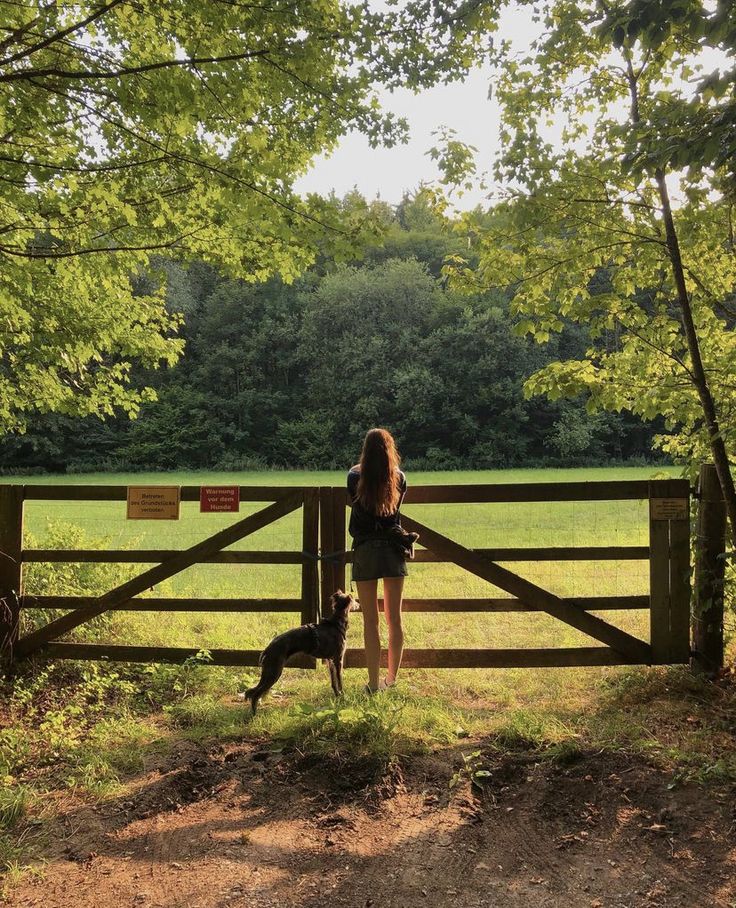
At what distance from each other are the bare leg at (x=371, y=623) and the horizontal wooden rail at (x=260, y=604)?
0.50 meters

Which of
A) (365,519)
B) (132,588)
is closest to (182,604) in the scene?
(132,588)

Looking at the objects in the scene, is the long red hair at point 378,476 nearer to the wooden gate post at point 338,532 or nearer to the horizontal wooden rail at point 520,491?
the horizontal wooden rail at point 520,491

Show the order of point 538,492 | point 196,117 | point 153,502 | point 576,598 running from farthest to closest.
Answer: point 153,502, point 538,492, point 576,598, point 196,117

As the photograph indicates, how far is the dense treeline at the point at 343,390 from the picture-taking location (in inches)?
2009

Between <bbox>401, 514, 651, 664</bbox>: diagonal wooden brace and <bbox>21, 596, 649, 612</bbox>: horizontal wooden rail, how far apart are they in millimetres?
81

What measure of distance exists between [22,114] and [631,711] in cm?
651

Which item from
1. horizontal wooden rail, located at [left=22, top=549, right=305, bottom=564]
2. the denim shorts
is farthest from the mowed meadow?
the denim shorts

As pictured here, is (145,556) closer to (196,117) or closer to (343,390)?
(196,117)

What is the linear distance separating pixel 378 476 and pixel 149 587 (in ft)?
8.17

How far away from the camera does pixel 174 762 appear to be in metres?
4.15

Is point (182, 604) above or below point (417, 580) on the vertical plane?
above

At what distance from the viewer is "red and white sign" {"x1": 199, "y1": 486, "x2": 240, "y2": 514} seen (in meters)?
5.69

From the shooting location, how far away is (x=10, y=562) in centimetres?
573

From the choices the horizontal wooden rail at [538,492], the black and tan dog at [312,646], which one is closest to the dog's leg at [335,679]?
the black and tan dog at [312,646]
